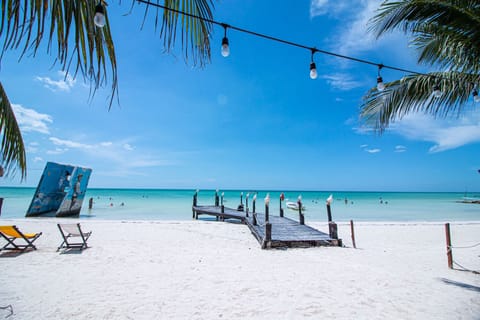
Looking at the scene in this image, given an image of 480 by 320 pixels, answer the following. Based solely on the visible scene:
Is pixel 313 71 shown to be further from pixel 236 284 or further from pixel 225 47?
pixel 236 284

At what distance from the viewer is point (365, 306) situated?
397cm

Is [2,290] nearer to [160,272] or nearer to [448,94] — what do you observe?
[160,272]

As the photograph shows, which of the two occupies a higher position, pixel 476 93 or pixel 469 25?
pixel 469 25

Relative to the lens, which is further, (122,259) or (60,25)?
(122,259)

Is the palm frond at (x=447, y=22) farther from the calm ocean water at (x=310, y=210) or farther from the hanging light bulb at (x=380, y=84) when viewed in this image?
the calm ocean water at (x=310, y=210)

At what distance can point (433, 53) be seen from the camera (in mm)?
4504

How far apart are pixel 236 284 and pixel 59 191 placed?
21.3m

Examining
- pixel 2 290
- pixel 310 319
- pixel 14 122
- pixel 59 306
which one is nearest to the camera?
pixel 14 122

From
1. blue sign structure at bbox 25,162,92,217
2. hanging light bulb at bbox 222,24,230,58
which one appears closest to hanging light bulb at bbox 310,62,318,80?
hanging light bulb at bbox 222,24,230,58

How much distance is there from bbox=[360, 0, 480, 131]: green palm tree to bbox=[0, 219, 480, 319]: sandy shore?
342 cm

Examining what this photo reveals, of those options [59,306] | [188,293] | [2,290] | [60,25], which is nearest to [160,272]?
[188,293]

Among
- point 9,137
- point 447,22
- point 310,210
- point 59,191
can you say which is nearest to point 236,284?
point 9,137

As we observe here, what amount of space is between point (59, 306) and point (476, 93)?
28.5 feet

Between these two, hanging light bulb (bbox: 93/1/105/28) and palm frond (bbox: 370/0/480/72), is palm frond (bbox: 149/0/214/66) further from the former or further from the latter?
palm frond (bbox: 370/0/480/72)
